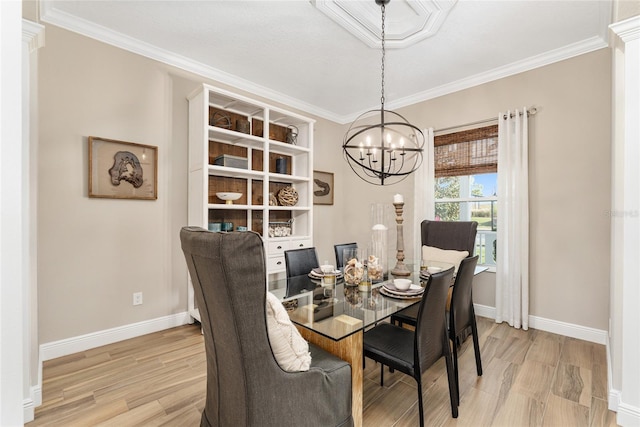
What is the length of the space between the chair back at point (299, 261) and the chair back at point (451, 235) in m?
1.31

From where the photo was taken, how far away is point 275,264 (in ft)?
11.7

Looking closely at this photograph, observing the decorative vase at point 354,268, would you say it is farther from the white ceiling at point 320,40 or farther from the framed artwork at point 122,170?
the framed artwork at point 122,170

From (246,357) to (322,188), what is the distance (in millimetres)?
3638

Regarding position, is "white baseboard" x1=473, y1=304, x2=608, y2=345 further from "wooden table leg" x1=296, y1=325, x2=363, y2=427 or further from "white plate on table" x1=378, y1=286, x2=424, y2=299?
"wooden table leg" x1=296, y1=325, x2=363, y2=427

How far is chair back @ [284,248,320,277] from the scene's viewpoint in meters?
2.57

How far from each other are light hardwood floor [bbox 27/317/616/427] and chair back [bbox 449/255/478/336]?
1.45 ft

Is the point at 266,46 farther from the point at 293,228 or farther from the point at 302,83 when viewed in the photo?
the point at 293,228

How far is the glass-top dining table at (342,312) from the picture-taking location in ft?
4.82

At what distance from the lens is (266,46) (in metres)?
2.88

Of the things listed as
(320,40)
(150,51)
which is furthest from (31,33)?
(320,40)

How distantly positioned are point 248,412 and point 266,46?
9.75 ft

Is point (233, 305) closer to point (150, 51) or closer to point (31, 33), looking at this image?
point (31, 33)

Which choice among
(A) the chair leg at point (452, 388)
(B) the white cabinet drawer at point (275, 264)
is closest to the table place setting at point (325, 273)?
(A) the chair leg at point (452, 388)

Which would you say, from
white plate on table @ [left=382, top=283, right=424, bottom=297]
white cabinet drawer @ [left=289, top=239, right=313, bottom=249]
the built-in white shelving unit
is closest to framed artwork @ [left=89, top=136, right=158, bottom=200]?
the built-in white shelving unit
